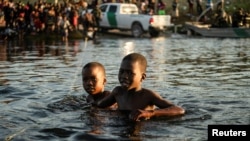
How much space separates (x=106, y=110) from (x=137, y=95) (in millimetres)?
842

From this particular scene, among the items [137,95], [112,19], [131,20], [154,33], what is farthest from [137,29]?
[137,95]

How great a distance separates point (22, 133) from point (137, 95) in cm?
141

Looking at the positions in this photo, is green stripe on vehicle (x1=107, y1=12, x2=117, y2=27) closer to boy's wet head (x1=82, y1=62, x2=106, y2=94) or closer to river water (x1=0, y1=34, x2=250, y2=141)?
river water (x1=0, y1=34, x2=250, y2=141)

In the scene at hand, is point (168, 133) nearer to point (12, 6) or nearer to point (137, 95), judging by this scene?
point (137, 95)

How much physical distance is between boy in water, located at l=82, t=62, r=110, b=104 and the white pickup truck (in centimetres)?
2487

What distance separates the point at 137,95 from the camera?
6.25 meters

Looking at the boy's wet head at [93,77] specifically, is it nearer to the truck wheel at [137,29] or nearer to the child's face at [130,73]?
the child's face at [130,73]

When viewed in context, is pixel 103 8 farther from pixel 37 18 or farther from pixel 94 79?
pixel 94 79

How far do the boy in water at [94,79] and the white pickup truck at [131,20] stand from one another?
24872 mm

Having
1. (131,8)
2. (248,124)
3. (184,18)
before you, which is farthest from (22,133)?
(184,18)

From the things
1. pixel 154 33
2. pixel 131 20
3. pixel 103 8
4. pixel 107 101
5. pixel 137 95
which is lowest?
pixel 154 33

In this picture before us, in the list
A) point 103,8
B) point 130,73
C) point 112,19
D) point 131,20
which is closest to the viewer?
point 130,73

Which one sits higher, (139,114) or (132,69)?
(132,69)

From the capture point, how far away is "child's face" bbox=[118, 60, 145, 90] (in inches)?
235
